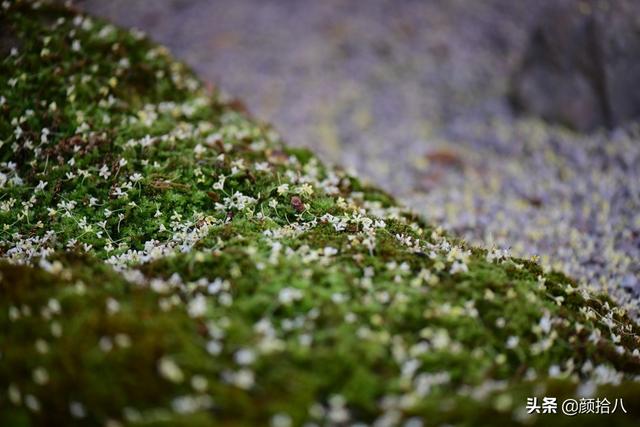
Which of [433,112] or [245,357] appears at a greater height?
[433,112]

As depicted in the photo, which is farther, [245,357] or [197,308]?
[197,308]

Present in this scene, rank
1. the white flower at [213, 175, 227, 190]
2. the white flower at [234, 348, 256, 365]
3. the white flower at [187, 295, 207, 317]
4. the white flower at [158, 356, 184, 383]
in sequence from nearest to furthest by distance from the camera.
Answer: the white flower at [158, 356, 184, 383]
the white flower at [234, 348, 256, 365]
the white flower at [187, 295, 207, 317]
the white flower at [213, 175, 227, 190]

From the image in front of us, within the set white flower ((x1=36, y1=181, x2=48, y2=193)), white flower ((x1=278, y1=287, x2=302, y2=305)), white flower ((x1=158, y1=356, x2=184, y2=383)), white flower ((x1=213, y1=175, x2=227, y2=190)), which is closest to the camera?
white flower ((x1=158, y1=356, x2=184, y2=383))

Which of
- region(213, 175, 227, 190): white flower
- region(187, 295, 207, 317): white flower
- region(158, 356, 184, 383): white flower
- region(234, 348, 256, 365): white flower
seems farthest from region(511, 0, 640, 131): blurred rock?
region(158, 356, 184, 383): white flower

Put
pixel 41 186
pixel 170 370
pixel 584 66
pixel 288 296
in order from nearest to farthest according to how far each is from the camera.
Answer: pixel 170 370 < pixel 288 296 < pixel 41 186 < pixel 584 66

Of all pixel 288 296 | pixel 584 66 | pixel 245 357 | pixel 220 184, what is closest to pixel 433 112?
pixel 584 66

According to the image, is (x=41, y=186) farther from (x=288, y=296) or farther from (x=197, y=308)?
(x=288, y=296)

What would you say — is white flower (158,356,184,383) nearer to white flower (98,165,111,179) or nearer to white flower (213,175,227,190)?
white flower (213,175,227,190)
